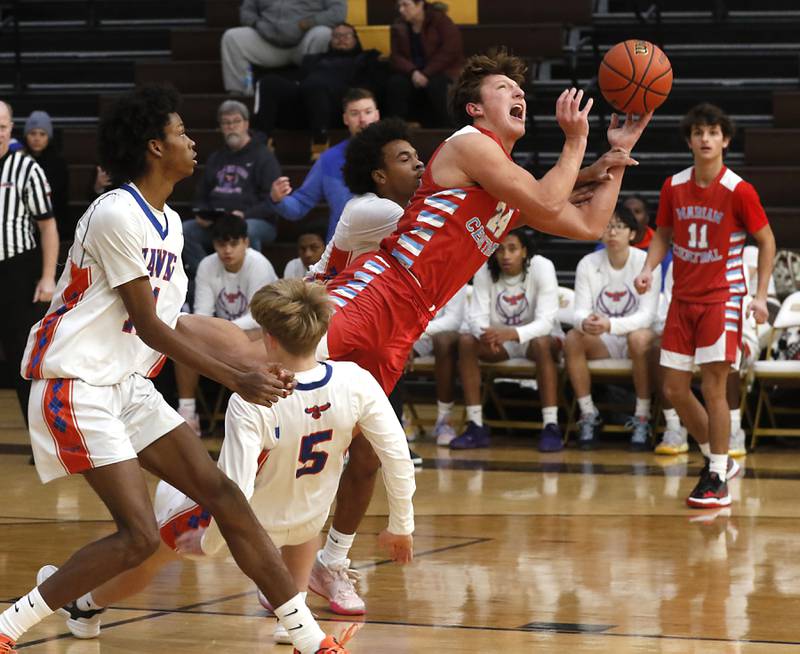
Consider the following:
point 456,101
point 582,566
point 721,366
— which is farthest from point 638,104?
point 721,366

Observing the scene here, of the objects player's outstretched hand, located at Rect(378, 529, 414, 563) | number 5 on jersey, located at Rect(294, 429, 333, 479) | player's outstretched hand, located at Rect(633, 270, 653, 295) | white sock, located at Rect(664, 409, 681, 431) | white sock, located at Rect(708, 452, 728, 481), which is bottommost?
white sock, located at Rect(664, 409, 681, 431)

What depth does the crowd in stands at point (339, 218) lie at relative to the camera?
8445 mm

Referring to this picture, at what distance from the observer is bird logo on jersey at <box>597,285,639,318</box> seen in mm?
8703

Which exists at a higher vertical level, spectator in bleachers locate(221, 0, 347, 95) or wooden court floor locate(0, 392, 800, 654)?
spectator in bleachers locate(221, 0, 347, 95)

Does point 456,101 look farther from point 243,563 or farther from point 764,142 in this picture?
point 764,142

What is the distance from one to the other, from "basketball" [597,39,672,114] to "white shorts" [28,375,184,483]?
1.96 metres

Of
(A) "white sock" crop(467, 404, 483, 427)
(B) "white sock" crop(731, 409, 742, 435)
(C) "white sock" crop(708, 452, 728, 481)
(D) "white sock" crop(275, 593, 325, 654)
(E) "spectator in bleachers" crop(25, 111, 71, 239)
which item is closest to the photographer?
(D) "white sock" crop(275, 593, 325, 654)

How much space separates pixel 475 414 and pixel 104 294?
5107mm

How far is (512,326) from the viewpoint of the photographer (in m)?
8.80

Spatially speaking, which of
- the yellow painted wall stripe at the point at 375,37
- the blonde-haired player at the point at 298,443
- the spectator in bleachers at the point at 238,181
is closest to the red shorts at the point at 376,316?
the blonde-haired player at the point at 298,443

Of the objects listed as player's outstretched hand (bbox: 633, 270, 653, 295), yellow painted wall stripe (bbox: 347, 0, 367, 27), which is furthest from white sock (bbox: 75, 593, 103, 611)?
yellow painted wall stripe (bbox: 347, 0, 367, 27)

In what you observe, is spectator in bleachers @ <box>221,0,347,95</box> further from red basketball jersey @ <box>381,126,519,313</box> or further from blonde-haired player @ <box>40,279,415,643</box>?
blonde-haired player @ <box>40,279,415,643</box>

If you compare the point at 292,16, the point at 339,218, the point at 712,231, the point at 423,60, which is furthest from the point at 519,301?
the point at 292,16

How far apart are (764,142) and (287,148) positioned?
3.74 m
